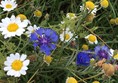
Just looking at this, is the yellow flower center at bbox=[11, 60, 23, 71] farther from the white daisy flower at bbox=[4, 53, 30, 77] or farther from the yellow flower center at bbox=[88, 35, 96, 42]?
the yellow flower center at bbox=[88, 35, 96, 42]

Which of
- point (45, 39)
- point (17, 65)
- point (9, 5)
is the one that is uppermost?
point (9, 5)

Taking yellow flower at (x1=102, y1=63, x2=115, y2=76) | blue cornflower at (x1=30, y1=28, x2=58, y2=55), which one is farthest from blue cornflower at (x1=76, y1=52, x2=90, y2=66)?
yellow flower at (x1=102, y1=63, x2=115, y2=76)

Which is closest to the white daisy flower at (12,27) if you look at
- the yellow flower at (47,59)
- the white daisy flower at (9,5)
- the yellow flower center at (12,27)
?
the yellow flower center at (12,27)

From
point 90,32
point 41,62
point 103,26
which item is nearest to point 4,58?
point 41,62

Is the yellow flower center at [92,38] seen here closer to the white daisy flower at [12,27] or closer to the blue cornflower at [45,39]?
the blue cornflower at [45,39]

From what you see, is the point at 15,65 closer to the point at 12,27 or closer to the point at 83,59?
the point at 12,27

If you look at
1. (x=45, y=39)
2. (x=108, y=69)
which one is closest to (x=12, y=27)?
(x=45, y=39)
